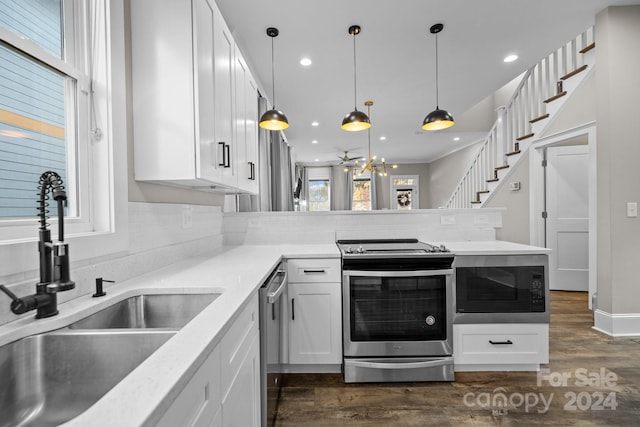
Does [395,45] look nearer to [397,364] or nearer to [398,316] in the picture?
[398,316]

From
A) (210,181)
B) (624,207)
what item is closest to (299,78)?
(210,181)

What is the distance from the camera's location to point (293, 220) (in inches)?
107

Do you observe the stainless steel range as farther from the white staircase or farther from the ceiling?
the white staircase

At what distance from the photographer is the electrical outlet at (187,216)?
1895mm

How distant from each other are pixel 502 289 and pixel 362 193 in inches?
325

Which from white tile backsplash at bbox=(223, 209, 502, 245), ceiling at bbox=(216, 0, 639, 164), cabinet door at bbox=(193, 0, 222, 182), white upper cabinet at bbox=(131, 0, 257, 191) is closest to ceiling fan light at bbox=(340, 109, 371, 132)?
ceiling at bbox=(216, 0, 639, 164)

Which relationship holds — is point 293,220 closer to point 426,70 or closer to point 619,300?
point 426,70

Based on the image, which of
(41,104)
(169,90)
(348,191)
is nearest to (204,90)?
(169,90)

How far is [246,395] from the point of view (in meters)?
1.08

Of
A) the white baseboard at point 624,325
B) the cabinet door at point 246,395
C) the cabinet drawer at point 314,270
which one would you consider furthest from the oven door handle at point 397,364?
the white baseboard at point 624,325

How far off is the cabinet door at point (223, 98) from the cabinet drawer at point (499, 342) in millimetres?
1873

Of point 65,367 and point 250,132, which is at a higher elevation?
point 250,132

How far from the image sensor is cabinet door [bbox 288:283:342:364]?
2062mm

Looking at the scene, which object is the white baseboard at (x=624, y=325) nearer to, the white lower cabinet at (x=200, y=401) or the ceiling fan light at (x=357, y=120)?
the ceiling fan light at (x=357, y=120)
